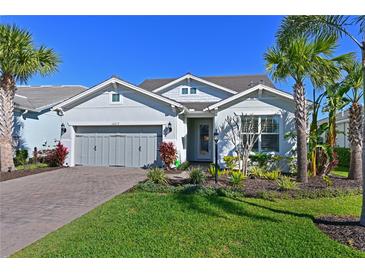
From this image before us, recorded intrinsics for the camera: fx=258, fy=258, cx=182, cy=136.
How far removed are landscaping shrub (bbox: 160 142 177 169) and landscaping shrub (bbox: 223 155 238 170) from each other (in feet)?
9.30

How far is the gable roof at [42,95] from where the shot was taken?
19902 mm

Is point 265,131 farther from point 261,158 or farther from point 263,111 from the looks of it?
point 261,158

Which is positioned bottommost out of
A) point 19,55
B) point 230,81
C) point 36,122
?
point 36,122

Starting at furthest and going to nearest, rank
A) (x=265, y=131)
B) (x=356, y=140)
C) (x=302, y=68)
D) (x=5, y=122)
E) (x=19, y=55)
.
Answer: (x=265, y=131)
(x=5, y=122)
(x=19, y=55)
(x=356, y=140)
(x=302, y=68)

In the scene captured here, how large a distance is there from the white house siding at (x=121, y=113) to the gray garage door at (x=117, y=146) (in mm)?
418

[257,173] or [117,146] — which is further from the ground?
[117,146]

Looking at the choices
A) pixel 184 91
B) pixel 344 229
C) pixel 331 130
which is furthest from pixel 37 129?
pixel 344 229

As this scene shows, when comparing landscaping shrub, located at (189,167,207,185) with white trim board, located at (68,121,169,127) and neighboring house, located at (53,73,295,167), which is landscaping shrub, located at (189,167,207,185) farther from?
white trim board, located at (68,121,169,127)

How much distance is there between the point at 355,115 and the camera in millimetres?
11047

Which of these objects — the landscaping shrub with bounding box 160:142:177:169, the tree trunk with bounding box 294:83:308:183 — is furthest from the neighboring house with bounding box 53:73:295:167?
the tree trunk with bounding box 294:83:308:183

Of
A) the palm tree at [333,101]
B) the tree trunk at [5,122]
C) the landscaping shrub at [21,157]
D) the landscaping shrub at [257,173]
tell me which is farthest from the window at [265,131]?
the landscaping shrub at [21,157]

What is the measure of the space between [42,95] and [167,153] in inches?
685

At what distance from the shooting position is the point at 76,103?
1614 centimetres

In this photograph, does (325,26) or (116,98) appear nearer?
(325,26)
